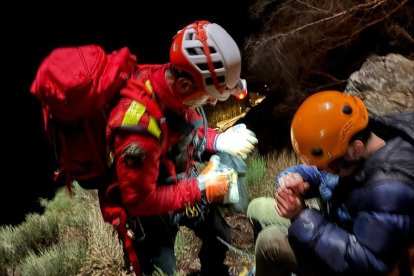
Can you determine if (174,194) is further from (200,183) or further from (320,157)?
(320,157)

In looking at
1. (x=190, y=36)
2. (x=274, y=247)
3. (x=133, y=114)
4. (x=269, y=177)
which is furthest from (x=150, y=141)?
(x=269, y=177)

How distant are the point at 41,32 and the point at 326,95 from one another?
958 cm

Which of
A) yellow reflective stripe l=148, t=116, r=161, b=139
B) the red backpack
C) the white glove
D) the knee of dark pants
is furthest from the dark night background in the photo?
the knee of dark pants

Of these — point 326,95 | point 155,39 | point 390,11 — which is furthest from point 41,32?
point 326,95

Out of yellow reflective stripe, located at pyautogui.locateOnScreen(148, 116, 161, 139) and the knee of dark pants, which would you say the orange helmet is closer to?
the knee of dark pants

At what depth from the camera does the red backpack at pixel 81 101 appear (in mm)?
2273

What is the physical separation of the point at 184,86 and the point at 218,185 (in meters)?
0.66

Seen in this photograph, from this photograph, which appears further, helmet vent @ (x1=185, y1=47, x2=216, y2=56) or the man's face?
the man's face

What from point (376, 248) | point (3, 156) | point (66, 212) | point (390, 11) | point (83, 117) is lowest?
point (3, 156)

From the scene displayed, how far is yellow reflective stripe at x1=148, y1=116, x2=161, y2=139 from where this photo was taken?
2354mm

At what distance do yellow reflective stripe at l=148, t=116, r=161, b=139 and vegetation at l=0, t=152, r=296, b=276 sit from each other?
70.7 inches

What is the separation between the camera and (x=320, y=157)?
2076 millimetres

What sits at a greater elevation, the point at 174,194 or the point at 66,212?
the point at 174,194

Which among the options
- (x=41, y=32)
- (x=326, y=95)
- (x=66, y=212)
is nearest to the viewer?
(x=326, y=95)
